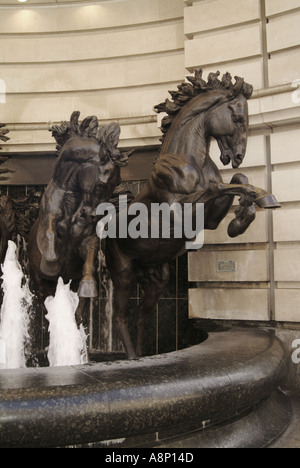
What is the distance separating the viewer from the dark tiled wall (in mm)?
7629

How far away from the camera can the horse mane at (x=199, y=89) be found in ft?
18.7

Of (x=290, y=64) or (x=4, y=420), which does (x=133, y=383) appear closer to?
(x=4, y=420)

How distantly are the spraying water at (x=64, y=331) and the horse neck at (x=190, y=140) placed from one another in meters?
2.08

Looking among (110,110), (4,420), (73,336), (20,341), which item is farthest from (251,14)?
(4,420)

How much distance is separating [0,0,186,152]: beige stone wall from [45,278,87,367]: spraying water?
3.03 metres

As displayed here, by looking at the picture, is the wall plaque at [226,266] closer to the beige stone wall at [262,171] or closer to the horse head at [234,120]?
the beige stone wall at [262,171]

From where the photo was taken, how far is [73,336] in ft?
20.6

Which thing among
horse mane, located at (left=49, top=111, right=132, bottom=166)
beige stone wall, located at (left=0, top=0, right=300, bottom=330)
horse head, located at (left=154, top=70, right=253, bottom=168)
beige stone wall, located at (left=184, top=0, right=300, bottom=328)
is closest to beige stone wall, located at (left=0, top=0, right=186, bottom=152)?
beige stone wall, located at (left=0, top=0, right=300, bottom=330)

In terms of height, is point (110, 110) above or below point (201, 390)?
above

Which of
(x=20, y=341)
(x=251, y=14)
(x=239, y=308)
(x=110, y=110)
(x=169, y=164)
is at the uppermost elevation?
(x=251, y=14)

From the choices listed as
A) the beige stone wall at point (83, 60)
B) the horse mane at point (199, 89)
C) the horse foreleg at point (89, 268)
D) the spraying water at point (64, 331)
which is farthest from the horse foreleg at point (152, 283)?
the beige stone wall at point (83, 60)

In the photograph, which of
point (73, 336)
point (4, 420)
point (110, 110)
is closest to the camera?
point (4, 420)

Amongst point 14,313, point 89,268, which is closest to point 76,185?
point 89,268

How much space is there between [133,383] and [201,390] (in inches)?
18.8
